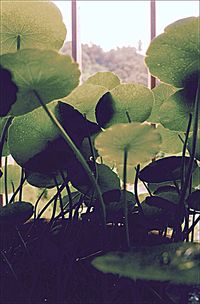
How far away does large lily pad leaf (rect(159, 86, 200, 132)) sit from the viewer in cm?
36

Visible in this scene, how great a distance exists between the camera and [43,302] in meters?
0.35

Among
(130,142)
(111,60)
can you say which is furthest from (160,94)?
(111,60)

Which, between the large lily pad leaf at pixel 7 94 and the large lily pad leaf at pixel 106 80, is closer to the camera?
the large lily pad leaf at pixel 7 94

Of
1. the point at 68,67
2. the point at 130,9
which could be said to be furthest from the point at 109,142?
the point at 130,9

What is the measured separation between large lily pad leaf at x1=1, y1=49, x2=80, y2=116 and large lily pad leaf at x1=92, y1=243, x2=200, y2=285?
0.11 meters

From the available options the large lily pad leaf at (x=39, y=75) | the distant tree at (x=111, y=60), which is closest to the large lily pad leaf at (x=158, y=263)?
the large lily pad leaf at (x=39, y=75)

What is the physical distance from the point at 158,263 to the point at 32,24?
0.19m

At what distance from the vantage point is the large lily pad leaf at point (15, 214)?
33 cm

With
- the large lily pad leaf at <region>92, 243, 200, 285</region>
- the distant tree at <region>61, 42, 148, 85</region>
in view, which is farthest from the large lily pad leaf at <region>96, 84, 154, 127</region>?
the distant tree at <region>61, 42, 148, 85</region>

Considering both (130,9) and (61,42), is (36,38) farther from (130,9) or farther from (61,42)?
(130,9)

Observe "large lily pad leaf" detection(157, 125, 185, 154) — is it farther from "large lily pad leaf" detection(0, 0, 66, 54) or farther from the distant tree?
the distant tree

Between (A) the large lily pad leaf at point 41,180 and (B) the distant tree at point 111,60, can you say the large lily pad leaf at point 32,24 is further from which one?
(B) the distant tree at point 111,60

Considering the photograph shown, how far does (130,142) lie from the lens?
11.0 inches

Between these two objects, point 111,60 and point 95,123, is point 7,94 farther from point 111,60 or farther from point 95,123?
point 111,60
